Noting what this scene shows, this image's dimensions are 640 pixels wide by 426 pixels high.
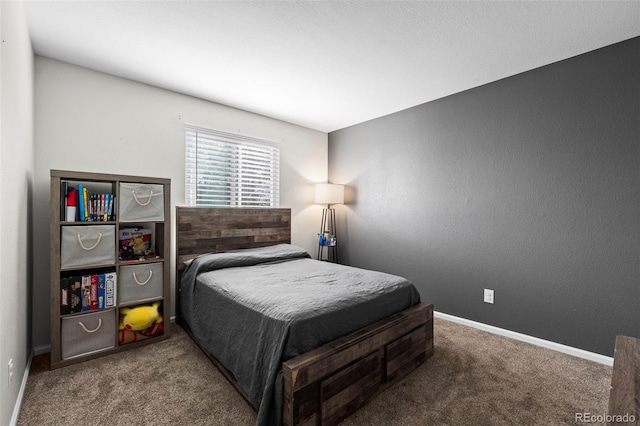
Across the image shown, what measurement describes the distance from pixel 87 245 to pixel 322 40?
2382 millimetres

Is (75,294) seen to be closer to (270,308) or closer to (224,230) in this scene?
(224,230)

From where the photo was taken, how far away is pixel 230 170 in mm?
3572

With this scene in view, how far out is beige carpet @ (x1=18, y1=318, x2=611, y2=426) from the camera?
1675mm

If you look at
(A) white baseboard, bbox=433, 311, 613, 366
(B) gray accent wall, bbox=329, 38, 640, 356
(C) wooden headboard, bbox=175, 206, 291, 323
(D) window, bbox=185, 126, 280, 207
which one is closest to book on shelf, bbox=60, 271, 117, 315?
(C) wooden headboard, bbox=175, 206, 291, 323

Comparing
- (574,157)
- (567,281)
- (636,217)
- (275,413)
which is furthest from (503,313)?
(275,413)

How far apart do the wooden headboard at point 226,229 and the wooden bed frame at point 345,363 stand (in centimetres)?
1

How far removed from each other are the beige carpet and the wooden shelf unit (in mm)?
182

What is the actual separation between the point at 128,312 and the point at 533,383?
3.13m

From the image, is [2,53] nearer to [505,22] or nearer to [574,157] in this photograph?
[505,22]

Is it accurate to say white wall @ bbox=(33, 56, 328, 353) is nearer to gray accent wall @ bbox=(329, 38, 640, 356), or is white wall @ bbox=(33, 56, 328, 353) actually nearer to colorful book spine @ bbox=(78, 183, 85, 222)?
colorful book spine @ bbox=(78, 183, 85, 222)

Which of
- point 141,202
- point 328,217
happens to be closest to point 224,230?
point 141,202

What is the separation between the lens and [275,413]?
1.49 meters

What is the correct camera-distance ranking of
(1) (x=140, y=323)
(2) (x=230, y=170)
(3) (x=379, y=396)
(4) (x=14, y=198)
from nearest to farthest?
(4) (x=14, y=198), (3) (x=379, y=396), (1) (x=140, y=323), (2) (x=230, y=170)

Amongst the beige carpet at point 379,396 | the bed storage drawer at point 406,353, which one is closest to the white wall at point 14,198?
the beige carpet at point 379,396
